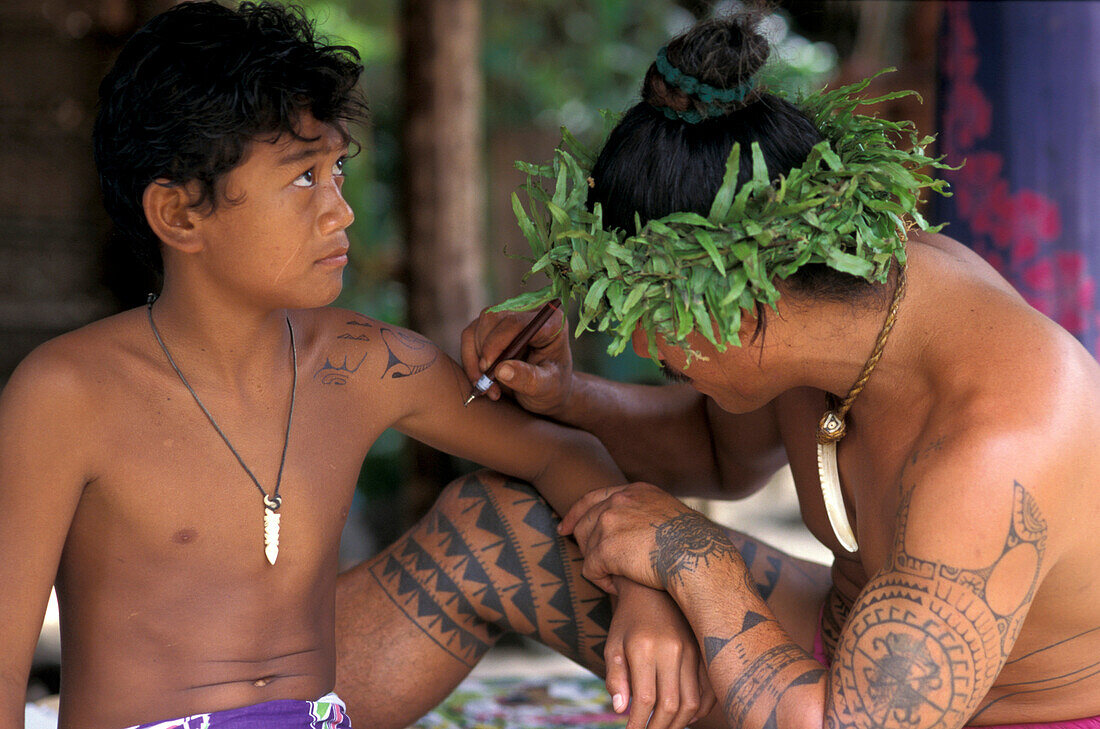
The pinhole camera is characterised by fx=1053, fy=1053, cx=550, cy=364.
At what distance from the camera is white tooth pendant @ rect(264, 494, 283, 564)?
2158 mm

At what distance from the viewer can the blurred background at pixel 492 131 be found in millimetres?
3518

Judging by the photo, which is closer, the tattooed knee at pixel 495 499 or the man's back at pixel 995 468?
the man's back at pixel 995 468

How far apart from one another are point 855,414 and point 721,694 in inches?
25.8

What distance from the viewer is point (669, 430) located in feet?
9.42

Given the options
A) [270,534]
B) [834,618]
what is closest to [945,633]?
[834,618]

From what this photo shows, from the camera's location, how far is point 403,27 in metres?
5.48

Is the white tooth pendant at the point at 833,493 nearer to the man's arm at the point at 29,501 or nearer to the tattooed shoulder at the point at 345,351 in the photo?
the tattooed shoulder at the point at 345,351

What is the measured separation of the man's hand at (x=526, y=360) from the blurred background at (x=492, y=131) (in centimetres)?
57

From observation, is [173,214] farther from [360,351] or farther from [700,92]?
[700,92]

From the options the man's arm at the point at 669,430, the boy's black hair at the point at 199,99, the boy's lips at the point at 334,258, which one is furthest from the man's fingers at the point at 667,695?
the boy's black hair at the point at 199,99

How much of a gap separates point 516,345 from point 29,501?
3.47 ft

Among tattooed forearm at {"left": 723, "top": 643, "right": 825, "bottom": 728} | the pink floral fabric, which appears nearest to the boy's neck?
tattooed forearm at {"left": 723, "top": 643, "right": 825, "bottom": 728}

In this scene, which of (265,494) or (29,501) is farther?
(265,494)

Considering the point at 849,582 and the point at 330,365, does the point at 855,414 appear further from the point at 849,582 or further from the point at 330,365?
the point at 330,365
